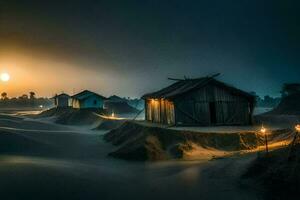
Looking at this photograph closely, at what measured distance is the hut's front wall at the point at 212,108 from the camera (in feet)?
108

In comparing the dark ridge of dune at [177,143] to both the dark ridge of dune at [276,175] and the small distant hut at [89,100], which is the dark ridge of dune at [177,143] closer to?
the dark ridge of dune at [276,175]

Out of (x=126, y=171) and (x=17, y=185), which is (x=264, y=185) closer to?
(x=126, y=171)

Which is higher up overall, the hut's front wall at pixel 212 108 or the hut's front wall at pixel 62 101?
the hut's front wall at pixel 62 101

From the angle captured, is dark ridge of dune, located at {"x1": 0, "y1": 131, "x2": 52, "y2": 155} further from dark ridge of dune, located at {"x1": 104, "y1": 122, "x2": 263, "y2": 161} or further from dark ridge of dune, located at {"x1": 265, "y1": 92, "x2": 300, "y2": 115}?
dark ridge of dune, located at {"x1": 265, "y1": 92, "x2": 300, "y2": 115}

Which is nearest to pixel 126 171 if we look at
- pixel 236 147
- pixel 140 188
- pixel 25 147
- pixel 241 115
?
pixel 140 188

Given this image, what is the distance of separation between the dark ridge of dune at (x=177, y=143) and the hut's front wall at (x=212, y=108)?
23.5 feet

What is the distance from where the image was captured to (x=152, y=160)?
21953mm

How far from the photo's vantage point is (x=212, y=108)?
1347 inches

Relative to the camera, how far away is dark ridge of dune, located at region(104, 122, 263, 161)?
22.7 metres

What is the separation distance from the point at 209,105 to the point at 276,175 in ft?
69.9

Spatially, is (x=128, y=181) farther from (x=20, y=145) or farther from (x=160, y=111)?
(x=160, y=111)

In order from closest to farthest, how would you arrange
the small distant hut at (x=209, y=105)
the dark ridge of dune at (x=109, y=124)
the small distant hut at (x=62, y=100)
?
the small distant hut at (x=209, y=105) → the dark ridge of dune at (x=109, y=124) → the small distant hut at (x=62, y=100)

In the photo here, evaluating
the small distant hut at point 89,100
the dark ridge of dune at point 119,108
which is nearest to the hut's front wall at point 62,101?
the dark ridge of dune at point 119,108

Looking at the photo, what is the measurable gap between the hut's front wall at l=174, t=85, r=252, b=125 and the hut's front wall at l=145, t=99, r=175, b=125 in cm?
137
